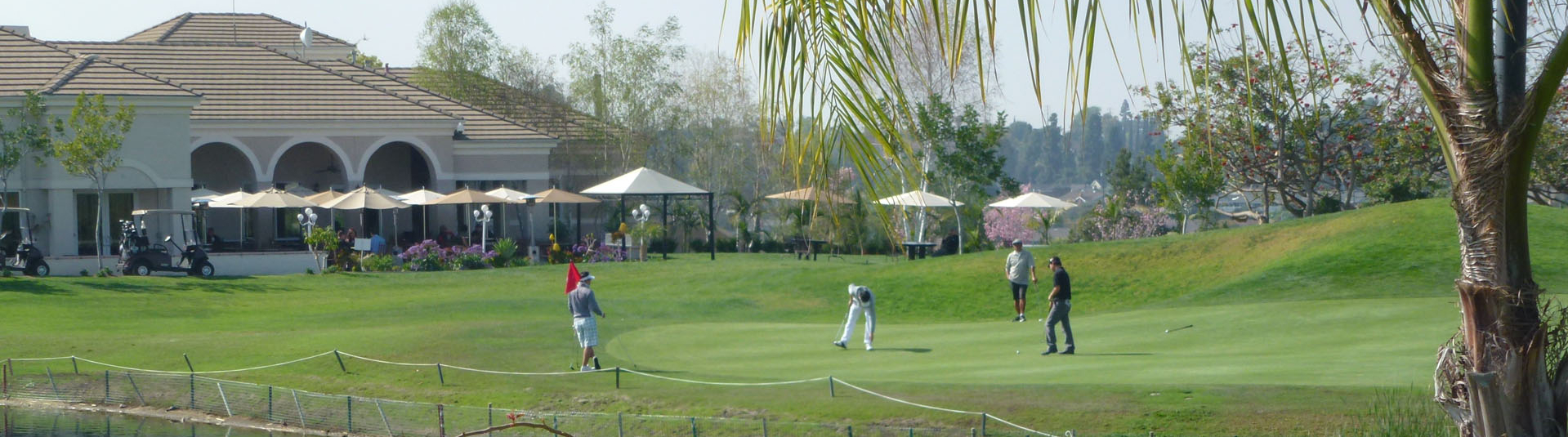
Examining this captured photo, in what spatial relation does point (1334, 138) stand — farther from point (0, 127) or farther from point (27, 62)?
point (27, 62)

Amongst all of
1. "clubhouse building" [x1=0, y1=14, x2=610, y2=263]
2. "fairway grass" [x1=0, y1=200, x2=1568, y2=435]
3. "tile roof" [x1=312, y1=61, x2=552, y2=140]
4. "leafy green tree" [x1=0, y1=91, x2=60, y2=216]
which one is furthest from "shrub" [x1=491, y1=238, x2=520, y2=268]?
"tile roof" [x1=312, y1=61, x2=552, y2=140]

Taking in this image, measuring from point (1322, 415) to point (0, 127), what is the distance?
33.3m

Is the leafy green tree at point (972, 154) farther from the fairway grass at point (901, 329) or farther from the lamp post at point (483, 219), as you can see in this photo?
the lamp post at point (483, 219)

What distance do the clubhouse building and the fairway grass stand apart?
325 inches

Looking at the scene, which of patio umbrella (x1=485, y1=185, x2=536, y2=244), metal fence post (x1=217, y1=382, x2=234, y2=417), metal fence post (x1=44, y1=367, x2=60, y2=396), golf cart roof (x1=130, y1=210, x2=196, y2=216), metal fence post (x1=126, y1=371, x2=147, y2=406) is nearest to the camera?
metal fence post (x1=217, y1=382, x2=234, y2=417)

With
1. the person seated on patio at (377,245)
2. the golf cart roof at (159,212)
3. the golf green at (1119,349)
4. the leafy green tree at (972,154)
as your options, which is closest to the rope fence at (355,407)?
the golf green at (1119,349)

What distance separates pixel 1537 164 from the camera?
34.8m

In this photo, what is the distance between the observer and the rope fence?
14281 millimetres

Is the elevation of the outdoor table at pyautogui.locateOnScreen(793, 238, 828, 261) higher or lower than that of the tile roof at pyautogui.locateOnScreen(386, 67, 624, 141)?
lower

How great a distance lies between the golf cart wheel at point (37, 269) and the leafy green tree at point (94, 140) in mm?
1221

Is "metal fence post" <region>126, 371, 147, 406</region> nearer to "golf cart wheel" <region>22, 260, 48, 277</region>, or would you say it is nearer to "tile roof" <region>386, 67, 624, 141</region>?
"golf cart wheel" <region>22, 260, 48, 277</region>

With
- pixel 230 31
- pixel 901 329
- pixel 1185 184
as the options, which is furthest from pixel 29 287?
pixel 230 31

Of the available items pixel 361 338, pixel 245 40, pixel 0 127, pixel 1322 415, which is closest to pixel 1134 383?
pixel 1322 415

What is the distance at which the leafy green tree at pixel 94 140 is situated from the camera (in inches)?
1325
